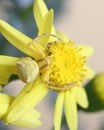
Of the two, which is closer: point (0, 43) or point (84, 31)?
point (0, 43)

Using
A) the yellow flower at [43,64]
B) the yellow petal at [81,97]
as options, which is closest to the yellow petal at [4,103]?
the yellow flower at [43,64]

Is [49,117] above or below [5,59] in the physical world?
below

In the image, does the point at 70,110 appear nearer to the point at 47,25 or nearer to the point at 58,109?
the point at 58,109

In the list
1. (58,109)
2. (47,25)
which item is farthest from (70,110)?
(47,25)

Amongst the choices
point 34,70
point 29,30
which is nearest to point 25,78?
point 34,70

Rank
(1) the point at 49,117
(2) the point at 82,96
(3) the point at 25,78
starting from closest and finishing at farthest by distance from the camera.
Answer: (3) the point at 25,78 < (2) the point at 82,96 < (1) the point at 49,117

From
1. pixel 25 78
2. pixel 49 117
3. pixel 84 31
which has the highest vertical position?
pixel 84 31

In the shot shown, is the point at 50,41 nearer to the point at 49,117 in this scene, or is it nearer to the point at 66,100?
the point at 66,100
